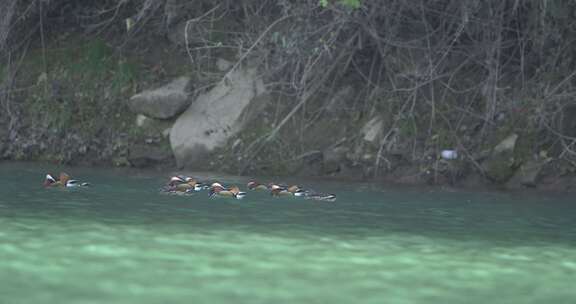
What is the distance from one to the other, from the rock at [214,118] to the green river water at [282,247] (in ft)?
9.91

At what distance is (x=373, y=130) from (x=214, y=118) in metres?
2.68

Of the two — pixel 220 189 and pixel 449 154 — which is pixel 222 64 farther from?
pixel 220 189

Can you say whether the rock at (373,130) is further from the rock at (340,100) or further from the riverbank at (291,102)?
the rock at (340,100)

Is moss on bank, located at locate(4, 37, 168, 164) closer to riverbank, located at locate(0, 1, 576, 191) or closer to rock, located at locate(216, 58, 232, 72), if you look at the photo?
riverbank, located at locate(0, 1, 576, 191)

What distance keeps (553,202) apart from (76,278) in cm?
712

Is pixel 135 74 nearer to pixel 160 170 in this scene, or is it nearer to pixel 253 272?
pixel 160 170

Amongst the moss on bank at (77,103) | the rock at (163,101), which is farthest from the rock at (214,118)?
the moss on bank at (77,103)

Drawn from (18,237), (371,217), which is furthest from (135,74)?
(18,237)

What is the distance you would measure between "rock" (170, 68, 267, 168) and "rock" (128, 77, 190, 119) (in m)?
0.17

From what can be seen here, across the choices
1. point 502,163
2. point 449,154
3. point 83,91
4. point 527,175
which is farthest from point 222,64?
point 527,175

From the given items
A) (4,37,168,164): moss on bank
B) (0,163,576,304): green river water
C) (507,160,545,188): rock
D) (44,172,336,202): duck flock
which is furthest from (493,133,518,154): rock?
(4,37,168,164): moss on bank

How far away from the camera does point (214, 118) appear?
15797mm

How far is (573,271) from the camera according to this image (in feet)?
24.3

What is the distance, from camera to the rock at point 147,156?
15719 mm
